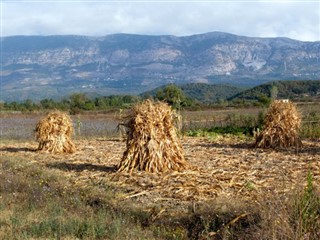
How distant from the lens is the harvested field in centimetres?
968

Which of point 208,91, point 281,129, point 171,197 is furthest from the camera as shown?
point 208,91

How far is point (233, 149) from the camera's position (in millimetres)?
16406

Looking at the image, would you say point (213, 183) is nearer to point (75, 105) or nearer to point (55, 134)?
point (55, 134)

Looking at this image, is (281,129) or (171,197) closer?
(171,197)

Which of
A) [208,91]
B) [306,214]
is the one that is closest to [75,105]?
[306,214]

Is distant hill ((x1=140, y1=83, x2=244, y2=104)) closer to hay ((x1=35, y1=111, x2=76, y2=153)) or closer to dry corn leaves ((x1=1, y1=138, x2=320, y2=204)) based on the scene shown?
hay ((x1=35, y1=111, x2=76, y2=153))

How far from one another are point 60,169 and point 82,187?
2.71m

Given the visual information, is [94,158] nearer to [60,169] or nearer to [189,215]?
[60,169]

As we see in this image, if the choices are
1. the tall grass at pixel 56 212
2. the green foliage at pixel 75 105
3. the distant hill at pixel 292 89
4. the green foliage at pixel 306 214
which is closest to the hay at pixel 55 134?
the tall grass at pixel 56 212

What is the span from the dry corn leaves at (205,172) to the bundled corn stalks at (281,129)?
1.44ft

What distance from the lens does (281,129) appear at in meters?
16.1

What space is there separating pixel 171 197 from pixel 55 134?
28.9 feet

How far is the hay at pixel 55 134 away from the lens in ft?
57.3

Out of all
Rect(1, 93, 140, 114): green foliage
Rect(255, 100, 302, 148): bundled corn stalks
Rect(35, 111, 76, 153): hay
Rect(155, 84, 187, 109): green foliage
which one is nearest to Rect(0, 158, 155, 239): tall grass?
Rect(35, 111, 76, 153): hay
